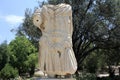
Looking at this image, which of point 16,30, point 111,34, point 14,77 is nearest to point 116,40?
point 111,34

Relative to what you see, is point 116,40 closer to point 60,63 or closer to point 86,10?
point 86,10

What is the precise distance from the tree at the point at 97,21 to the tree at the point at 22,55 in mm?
13368

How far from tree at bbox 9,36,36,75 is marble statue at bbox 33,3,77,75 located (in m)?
34.9

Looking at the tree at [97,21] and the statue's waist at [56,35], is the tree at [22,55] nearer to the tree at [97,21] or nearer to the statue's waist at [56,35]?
the tree at [97,21]

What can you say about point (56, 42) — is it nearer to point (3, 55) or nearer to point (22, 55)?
point (22, 55)

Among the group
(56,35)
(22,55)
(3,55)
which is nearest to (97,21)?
(22,55)

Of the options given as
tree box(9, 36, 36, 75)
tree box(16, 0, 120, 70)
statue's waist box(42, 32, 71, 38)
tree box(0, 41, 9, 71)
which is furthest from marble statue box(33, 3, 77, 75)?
tree box(0, 41, 9, 71)

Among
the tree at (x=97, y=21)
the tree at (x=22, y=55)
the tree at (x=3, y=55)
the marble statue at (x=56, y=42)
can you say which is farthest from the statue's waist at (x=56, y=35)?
the tree at (x=3, y=55)

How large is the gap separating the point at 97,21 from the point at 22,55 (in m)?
17.9

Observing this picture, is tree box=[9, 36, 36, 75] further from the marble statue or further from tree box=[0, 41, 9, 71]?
the marble statue

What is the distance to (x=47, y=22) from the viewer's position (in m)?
11.8

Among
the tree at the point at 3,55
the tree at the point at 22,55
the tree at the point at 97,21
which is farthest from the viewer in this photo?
the tree at the point at 3,55

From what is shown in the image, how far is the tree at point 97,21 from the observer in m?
32.2

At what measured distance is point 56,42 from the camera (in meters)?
11.6
